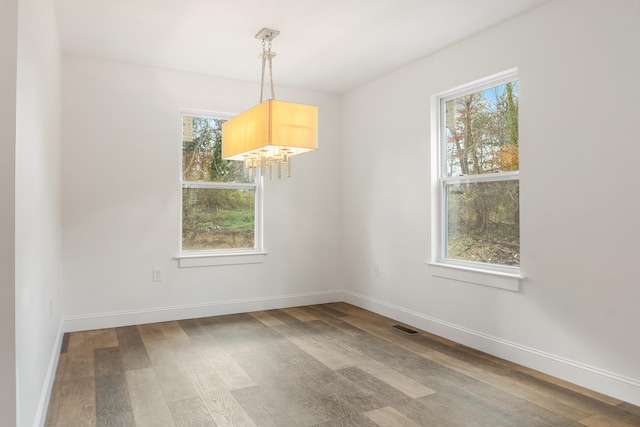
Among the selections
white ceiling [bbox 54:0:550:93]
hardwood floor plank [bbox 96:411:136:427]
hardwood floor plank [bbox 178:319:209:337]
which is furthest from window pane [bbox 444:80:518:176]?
hardwood floor plank [bbox 96:411:136:427]

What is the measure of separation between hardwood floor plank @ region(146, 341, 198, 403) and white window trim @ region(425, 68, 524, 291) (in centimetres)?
224

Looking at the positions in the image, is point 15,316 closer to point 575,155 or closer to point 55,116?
point 55,116

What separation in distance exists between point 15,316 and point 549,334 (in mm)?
3038

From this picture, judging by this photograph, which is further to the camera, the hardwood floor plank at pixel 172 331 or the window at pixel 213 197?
the window at pixel 213 197

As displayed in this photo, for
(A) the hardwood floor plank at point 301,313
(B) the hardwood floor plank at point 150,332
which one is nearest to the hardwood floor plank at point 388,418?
(A) the hardwood floor plank at point 301,313

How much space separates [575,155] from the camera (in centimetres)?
282

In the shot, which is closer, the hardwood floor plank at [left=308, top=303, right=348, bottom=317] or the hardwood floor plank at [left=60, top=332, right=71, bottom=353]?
the hardwood floor plank at [left=60, top=332, right=71, bottom=353]

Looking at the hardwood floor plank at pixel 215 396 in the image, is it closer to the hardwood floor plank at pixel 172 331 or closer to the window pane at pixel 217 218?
the hardwood floor plank at pixel 172 331

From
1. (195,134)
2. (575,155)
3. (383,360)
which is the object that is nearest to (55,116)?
(195,134)

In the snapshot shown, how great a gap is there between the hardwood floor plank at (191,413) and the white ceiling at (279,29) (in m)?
2.55

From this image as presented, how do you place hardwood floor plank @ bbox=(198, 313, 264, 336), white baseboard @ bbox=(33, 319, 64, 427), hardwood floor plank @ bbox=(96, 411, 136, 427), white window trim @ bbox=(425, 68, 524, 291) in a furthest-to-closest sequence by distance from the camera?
hardwood floor plank @ bbox=(198, 313, 264, 336) < white window trim @ bbox=(425, 68, 524, 291) < hardwood floor plank @ bbox=(96, 411, 136, 427) < white baseboard @ bbox=(33, 319, 64, 427)

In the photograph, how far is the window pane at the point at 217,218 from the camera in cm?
459

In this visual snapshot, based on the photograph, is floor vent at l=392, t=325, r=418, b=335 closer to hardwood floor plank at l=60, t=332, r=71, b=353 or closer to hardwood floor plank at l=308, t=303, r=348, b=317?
hardwood floor plank at l=308, t=303, r=348, b=317

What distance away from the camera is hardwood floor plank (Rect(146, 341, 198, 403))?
269 cm
